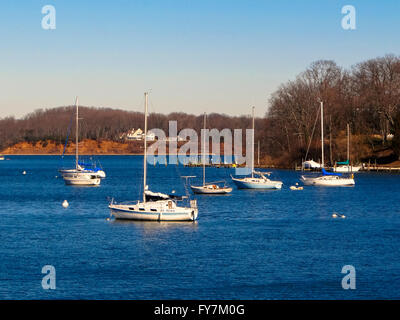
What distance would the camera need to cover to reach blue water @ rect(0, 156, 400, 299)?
3281 cm

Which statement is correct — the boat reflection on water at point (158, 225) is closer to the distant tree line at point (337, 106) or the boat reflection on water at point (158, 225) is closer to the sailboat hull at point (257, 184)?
the sailboat hull at point (257, 184)

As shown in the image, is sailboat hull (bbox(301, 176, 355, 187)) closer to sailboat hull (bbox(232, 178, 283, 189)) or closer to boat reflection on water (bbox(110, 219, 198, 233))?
sailboat hull (bbox(232, 178, 283, 189))

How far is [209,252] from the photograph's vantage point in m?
42.7

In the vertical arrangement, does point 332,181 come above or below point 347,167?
below

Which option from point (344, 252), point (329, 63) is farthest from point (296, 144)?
point (344, 252)

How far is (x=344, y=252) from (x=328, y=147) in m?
93.7

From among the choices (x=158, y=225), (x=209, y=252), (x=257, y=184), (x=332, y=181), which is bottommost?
(x=209, y=252)

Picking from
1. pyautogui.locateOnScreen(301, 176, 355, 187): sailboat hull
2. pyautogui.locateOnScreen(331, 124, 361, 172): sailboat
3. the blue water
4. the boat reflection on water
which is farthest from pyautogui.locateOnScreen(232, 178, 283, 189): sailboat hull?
the boat reflection on water

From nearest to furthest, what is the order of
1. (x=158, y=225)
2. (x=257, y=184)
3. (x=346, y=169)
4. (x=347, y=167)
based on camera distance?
(x=158, y=225), (x=257, y=184), (x=346, y=169), (x=347, y=167)

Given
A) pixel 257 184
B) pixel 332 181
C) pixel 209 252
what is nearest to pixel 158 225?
pixel 209 252

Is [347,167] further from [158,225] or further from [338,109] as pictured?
[158,225]

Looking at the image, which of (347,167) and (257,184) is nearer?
(257,184)

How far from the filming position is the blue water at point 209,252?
32.8m

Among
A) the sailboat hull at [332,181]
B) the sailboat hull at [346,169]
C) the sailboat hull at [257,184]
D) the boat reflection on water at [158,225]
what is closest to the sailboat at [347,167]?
the sailboat hull at [346,169]
